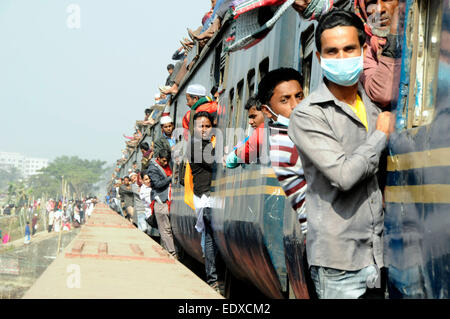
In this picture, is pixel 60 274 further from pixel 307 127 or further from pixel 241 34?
pixel 241 34

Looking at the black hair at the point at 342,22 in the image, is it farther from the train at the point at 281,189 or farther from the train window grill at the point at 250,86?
the train window grill at the point at 250,86

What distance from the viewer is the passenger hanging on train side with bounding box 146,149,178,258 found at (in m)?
11.7

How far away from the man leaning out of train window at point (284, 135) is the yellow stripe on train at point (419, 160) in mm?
552

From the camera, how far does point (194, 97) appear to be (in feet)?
31.1

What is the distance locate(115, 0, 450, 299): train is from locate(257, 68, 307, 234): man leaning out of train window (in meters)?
0.31

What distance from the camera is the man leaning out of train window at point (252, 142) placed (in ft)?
18.0

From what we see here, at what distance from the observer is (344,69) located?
3035mm

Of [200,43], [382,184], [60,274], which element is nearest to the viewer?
[382,184]

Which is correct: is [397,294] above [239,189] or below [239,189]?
below

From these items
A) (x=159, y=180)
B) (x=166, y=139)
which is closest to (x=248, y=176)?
(x=159, y=180)

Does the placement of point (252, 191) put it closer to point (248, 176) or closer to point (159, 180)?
point (248, 176)

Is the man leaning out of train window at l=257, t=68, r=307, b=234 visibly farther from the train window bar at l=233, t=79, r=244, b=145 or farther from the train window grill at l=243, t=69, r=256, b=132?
the train window bar at l=233, t=79, r=244, b=145
